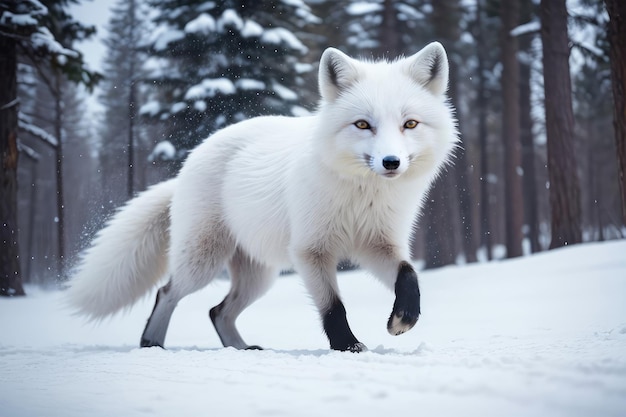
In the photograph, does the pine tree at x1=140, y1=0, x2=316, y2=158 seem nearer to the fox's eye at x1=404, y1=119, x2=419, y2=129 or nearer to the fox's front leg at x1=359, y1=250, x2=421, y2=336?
the fox's front leg at x1=359, y1=250, x2=421, y2=336

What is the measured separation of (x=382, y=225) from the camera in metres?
3.77

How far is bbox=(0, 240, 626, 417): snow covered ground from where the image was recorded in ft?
6.66

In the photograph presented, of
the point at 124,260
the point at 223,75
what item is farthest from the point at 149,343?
the point at 223,75

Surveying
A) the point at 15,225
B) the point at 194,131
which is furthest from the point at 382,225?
the point at 15,225

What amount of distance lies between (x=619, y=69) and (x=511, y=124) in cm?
980

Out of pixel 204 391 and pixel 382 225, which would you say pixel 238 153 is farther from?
pixel 204 391

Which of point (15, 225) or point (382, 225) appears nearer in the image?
point (382, 225)

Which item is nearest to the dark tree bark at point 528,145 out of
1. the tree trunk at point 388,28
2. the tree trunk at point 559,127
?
the tree trunk at point 388,28

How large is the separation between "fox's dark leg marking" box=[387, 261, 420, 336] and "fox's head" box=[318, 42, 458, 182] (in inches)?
24.4

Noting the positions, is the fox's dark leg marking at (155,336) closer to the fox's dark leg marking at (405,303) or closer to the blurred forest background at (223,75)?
the fox's dark leg marking at (405,303)

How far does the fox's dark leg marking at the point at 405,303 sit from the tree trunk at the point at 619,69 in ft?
8.55

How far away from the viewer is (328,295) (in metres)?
3.68

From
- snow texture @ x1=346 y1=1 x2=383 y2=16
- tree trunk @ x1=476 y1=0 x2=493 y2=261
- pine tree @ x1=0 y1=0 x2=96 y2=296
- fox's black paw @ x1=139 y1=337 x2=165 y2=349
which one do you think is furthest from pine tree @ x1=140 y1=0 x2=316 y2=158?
tree trunk @ x1=476 y1=0 x2=493 y2=261

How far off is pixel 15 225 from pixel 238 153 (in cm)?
602
